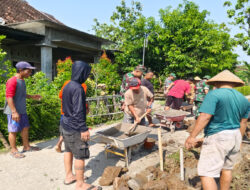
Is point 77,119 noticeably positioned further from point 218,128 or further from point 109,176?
point 218,128

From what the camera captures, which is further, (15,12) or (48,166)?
(15,12)

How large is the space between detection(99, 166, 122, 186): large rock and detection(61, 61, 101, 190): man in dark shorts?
28 cm

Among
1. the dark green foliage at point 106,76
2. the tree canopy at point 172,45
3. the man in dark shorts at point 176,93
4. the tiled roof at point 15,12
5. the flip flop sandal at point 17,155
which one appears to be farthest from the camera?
the tree canopy at point 172,45

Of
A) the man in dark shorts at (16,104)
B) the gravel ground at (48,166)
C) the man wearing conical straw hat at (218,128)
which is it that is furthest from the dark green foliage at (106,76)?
the man wearing conical straw hat at (218,128)

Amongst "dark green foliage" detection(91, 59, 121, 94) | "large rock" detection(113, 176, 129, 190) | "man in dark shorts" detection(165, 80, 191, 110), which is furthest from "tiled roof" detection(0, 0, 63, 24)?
"large rock" detection(113, 176, 129, 190)

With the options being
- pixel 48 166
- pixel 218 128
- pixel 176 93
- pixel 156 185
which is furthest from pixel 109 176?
pixel 176 93

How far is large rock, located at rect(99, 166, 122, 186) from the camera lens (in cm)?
340

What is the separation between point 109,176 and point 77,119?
4.03 feet

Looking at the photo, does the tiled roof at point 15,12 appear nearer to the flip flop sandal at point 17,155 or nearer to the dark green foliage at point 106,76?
the dark green foliage at point 106,76

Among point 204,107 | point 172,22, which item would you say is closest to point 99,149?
point 204,107

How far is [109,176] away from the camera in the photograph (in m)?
3.46

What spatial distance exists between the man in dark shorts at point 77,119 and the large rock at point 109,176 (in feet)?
0.90

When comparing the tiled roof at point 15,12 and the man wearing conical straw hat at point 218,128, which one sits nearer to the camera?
the man wearing conical straw hat at point 218,128

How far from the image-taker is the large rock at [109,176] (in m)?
3.40
